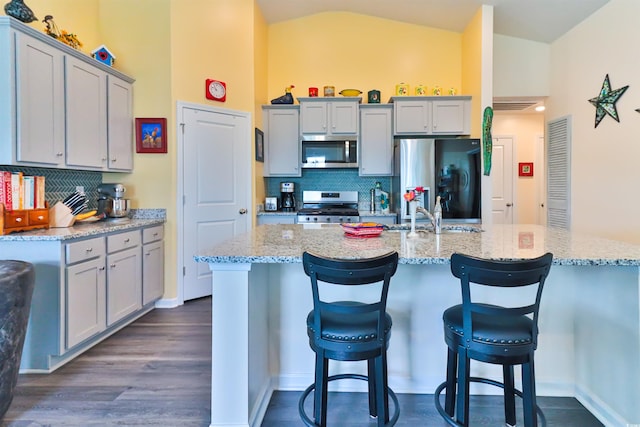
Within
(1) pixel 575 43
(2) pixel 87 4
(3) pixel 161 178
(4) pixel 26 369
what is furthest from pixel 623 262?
(2) pixel 87 4

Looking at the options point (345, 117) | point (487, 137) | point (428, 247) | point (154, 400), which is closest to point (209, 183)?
point (345, 117)

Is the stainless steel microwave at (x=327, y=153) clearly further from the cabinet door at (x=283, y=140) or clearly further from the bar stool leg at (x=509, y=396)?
the bar stool leg at (x=509, y=396)

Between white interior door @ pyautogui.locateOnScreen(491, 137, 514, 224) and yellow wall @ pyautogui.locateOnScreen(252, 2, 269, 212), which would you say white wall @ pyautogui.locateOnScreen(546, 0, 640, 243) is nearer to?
white interior door @ pyautogui.locateOnScreen(491, 137, 514, 224)

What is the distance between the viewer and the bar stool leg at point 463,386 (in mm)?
1444

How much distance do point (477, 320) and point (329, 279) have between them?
0.67m

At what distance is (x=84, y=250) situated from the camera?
8.01ft

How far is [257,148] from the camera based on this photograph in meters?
4.27

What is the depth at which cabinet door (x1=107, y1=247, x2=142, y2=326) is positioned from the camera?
275cm

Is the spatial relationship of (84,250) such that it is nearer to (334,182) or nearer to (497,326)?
(497,326)

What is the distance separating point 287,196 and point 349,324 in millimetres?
3366

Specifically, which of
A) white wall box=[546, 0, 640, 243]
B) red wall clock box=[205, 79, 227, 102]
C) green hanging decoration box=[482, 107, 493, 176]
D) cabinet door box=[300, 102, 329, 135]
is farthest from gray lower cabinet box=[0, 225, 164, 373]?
white wall box=[546, 0, 640, 243]

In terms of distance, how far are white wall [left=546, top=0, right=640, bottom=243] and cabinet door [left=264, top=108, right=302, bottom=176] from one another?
3413mm

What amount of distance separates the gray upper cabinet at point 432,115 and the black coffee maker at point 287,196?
1.57m

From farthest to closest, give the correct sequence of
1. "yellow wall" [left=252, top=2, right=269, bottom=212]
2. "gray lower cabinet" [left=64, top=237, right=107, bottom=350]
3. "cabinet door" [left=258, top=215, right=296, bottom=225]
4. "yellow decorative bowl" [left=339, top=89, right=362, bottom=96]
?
1. "yellow decorative bowl" [left=339, top=89, right=362, bottom=96]
2. "cabinet door" [left=258, top=215, right=296, bottom=225]
3. "yellow wall" [left=252, top=2, right=269, bottom=212]
4. "gray lower cabinet" [left=64, top=237, right=107, bottom=350]
